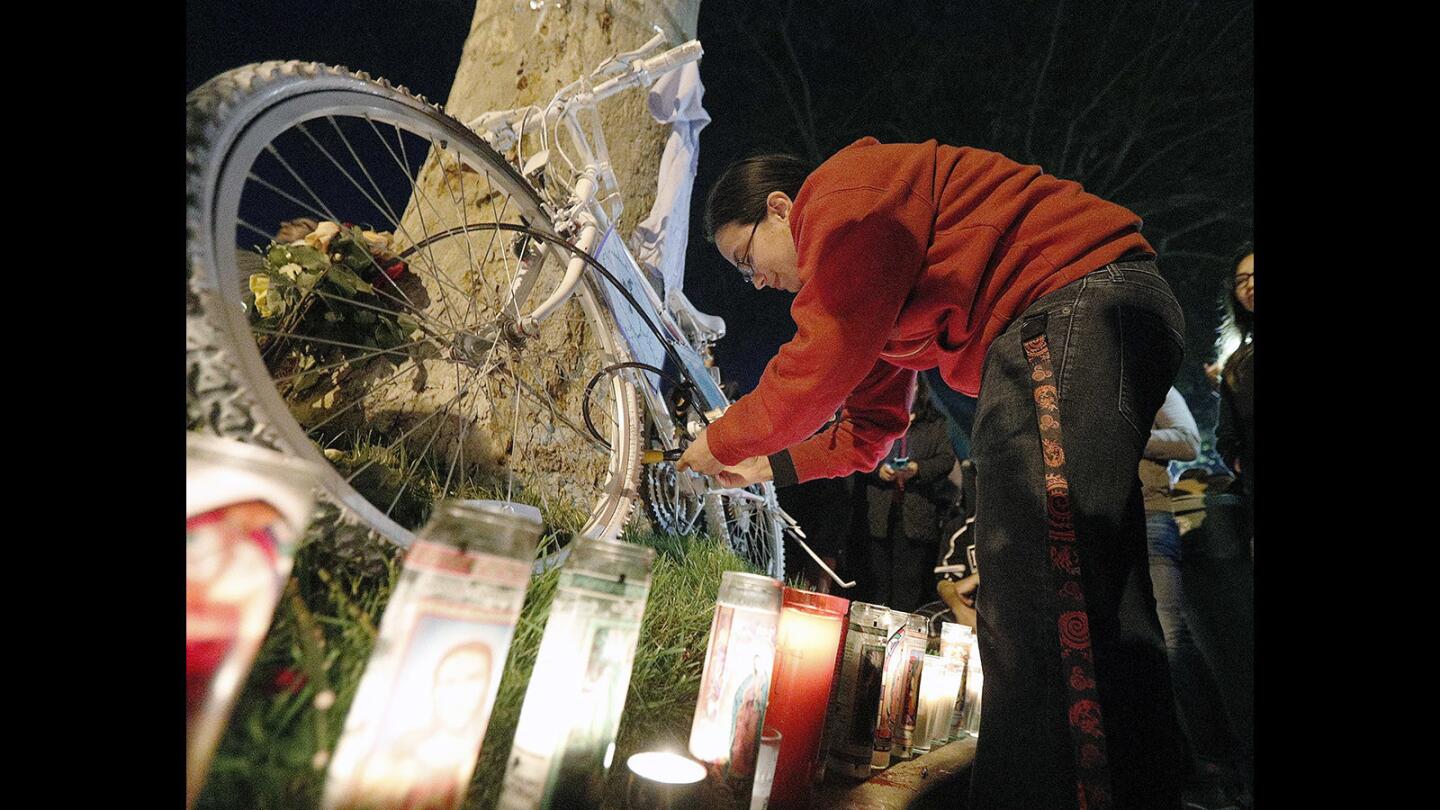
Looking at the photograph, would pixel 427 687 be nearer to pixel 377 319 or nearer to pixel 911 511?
pixel 377 319

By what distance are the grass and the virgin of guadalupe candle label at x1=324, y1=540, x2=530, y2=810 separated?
52 mm

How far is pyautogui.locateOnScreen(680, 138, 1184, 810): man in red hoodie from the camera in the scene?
2.45 ft

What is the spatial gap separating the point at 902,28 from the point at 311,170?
6.75 meters

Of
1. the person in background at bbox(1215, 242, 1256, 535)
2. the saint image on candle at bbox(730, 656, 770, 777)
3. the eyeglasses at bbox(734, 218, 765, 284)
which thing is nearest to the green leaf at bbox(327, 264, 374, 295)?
the eyeglasses at bbox(734, 218, 765, 284)

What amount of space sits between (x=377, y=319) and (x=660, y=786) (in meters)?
1.26

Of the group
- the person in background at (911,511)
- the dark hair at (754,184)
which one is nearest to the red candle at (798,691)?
the dark hair at (754,184)

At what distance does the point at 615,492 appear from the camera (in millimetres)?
1431

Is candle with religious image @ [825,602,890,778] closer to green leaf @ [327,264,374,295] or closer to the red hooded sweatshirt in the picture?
the red hooded sweatshirt

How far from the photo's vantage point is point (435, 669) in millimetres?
509

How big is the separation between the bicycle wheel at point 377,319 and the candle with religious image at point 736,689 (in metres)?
0.44

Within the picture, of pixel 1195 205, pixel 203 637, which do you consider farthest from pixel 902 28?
pixel 203 637

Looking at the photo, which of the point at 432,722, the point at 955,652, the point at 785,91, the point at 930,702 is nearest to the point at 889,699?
the point at 930,702

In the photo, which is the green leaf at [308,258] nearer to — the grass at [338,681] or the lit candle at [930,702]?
the grass at [338,681]
